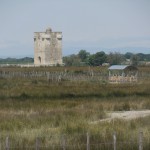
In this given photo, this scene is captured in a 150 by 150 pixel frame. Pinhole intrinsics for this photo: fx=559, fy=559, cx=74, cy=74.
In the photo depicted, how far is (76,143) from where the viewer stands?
14375 mm

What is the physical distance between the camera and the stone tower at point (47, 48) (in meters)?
127

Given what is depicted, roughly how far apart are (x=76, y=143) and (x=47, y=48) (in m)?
114

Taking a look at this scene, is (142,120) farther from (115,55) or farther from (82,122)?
(115,55)

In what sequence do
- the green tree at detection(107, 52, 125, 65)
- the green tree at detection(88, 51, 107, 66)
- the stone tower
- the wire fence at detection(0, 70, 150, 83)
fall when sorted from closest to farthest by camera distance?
the wire fence at detection(0, 70, 150, 83)
the stone tower
the green tree at detection(88, 51, 107, 66)
the green tree at detection(107, 52, 125, 65)

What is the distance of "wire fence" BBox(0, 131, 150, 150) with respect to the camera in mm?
13812

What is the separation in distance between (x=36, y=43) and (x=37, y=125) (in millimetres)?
111016

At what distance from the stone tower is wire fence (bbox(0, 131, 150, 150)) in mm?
111183

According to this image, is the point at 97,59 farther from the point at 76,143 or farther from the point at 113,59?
the point at 76,143

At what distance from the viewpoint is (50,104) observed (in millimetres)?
27406

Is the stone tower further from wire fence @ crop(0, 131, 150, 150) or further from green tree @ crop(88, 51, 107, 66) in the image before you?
wire fence @ crop(0, 131, 150, 150)

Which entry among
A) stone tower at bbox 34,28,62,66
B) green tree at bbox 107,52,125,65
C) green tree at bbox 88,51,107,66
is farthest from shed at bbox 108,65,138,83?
green tree at bbox 107,52,125,65

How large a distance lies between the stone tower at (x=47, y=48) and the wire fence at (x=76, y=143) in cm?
11118

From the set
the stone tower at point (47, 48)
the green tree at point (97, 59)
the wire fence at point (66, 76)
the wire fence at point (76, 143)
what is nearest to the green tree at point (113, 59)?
the green tree at point (97, 59)

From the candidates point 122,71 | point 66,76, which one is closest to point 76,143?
point 122,71
